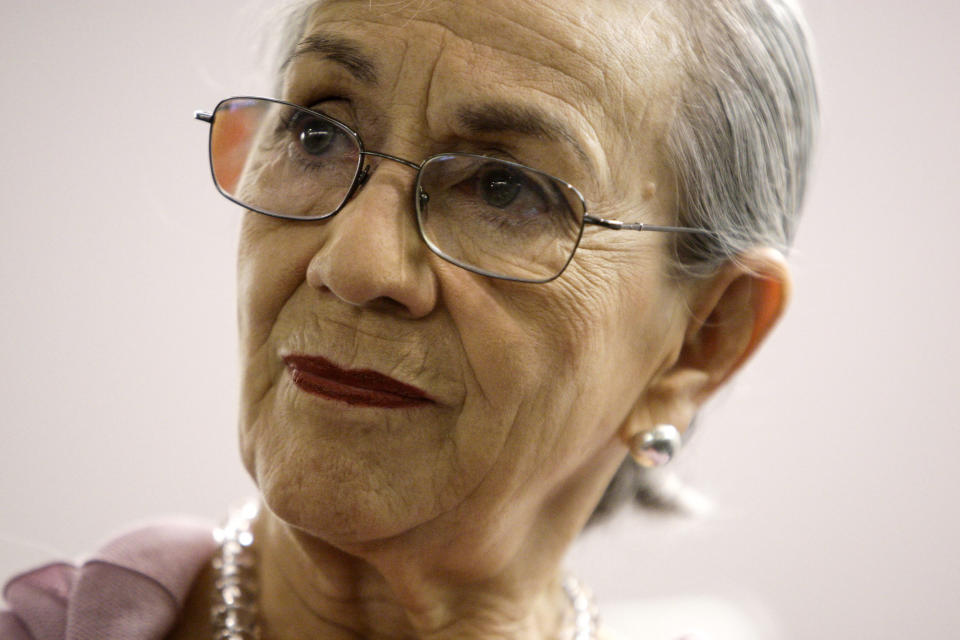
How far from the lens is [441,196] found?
1.27 meters

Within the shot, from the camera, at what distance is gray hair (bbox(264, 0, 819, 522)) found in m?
1.39

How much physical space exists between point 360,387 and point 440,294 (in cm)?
16

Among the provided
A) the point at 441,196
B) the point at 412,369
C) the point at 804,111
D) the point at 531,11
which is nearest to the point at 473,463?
the point at 412,369

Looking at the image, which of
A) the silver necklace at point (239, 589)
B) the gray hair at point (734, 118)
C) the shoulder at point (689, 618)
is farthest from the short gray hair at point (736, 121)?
the shoulder at point (689, 618)

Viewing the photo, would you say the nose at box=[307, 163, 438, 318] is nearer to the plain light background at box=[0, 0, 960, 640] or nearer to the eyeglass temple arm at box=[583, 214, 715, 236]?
the eyeglass temple arm at box=[583, 214, 715, 236]

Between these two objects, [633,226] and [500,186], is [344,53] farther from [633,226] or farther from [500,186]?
[633,226]

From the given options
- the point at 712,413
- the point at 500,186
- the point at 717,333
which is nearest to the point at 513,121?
the point at 500,186

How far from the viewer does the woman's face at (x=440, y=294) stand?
1.25 m

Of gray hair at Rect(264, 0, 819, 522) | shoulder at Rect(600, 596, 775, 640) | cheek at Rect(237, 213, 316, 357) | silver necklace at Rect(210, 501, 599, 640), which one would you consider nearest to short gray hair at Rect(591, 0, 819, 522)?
gray hair at Rect(264, 0, 819, 522)

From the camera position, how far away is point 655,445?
1483 millimetres

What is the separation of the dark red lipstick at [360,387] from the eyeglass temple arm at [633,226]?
1.03ft

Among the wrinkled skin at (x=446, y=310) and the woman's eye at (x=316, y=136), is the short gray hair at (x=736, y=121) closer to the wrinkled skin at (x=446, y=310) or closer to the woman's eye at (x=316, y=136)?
the wrinkled skin at (x=446, y=310)

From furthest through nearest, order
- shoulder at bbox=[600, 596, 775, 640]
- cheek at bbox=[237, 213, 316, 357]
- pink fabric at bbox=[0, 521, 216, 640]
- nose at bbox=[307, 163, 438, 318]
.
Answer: shoulder at bbox=[600, 596, 775, 640] < pink fabric at bbox=[0, 521, 216, 640] < cheek at bbox=[237, 213, 316, 357] < nose at bbox=[307, 163, 438, 318]

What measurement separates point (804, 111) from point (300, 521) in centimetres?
99
